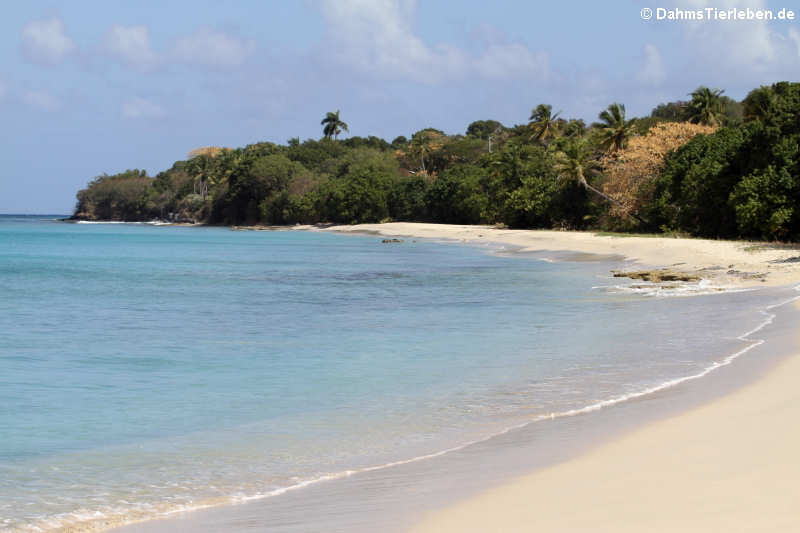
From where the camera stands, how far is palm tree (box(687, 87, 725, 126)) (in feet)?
214

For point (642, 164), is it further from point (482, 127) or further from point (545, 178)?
point (482, 127)

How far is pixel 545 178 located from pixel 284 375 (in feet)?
185

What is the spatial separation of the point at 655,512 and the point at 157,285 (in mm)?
24337

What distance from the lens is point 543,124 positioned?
271 feet

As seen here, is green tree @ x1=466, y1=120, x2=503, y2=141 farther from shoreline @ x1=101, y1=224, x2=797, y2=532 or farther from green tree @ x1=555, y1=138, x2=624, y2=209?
green tree @ x1=555, y1=138, x2=624, y2=209

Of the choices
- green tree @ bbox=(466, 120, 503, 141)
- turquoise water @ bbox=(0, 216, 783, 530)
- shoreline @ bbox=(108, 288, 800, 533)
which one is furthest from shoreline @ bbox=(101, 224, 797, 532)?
green tree @ bbox=(466, 120, 503, 141)

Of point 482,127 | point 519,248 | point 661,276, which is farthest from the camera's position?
point 482,127

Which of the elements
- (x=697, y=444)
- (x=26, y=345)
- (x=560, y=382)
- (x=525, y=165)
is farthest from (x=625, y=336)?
(x=525, y=165)

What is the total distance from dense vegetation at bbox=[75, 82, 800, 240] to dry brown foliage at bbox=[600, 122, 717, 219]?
9cm

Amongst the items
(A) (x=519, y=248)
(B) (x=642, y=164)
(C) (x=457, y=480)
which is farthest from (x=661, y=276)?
(B) (x=642, y=164)

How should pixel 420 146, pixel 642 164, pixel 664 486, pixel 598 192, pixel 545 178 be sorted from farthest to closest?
pixel 420 146, pixel 545 178, pixel 598 192, pixel 642 164, pixel 664 486

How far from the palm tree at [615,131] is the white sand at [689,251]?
8704 mm

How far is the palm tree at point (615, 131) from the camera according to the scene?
58656 mm

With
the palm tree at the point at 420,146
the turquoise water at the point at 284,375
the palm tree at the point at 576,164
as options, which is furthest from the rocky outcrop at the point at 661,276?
the palm tree at the point at 420,146
